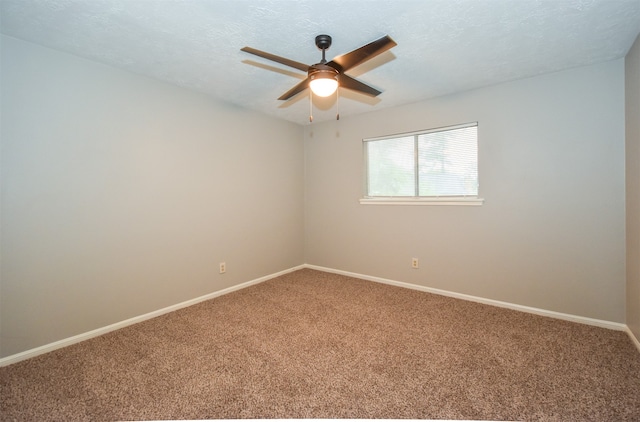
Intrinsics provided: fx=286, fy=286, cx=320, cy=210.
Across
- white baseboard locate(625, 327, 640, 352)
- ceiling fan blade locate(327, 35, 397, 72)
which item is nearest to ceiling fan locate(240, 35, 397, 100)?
ceiling fan blade locate(327, 35, 397, 72)

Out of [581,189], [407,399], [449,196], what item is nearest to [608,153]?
[581,189]

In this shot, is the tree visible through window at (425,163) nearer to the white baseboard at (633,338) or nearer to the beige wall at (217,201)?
the beige wall at (217,201)

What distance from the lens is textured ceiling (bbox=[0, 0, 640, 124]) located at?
68.6 inches

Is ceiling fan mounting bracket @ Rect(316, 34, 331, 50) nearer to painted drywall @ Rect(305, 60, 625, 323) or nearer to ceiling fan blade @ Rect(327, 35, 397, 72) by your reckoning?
ceiling fan blade @ Rect(327, 35, 397, 72)

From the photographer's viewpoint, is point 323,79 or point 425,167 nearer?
point 323,79

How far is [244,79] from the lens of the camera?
9.07 feet

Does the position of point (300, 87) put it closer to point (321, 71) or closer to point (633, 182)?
point (321, 71)

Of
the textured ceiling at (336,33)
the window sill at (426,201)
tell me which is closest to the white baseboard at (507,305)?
the window sill at (426,201)

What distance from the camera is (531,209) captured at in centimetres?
278

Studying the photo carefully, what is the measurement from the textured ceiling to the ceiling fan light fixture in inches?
13.3

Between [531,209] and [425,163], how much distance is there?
3.90 ft

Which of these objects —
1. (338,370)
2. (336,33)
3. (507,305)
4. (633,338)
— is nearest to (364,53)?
(336,33)

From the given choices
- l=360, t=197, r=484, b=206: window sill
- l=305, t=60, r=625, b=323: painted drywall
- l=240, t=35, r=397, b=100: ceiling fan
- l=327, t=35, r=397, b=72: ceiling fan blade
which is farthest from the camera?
l=360, t=197, r=484, b=206: window sill

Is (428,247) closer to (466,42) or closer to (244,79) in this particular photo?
(466,42)
